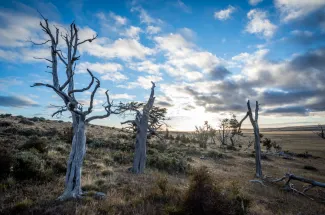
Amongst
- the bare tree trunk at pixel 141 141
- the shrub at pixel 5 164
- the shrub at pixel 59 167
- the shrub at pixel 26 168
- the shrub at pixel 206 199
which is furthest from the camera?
the bare tree trunk at pixel 141 141

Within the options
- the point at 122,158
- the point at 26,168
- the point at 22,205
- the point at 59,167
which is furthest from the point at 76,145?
the point at 122,158

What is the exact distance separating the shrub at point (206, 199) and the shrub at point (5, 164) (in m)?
8.38

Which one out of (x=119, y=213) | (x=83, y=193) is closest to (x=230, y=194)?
(x=119, y=213)

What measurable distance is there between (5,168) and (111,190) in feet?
16.9

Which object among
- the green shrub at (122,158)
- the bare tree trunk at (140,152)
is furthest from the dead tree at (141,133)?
the green shrub at (122,158)

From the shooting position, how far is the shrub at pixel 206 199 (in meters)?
6.36

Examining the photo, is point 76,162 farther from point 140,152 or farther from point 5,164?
point 140,152

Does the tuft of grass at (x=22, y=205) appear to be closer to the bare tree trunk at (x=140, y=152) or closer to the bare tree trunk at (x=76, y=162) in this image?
the bare tree trunk at (x=76, y=162)

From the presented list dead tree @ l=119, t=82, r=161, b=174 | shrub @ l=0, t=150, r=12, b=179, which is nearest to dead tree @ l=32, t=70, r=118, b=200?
shrub @ l=0, t=150, r=12, b=179

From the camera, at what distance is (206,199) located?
6.46m

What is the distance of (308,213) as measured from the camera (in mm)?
9500

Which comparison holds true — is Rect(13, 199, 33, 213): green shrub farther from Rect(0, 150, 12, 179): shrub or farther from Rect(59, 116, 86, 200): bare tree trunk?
Rect(0, 150, 12, 179): shrub

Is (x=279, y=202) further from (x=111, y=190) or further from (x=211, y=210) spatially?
(x=111, y=190)

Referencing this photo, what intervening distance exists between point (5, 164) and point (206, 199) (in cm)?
922
